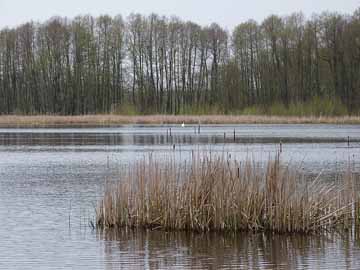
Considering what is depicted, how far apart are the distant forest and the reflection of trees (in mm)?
54660

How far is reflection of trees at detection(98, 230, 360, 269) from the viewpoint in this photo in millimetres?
10594

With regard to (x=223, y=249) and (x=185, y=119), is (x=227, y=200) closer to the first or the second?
(x=223, y=249)

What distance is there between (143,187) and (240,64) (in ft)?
201

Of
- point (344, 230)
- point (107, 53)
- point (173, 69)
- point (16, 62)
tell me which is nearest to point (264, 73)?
point (173, 69)

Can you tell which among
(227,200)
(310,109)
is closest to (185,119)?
(310,109)

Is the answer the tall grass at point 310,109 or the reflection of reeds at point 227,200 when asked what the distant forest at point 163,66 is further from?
the reflection of reeds at point 227,200

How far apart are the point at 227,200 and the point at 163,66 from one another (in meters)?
61.9

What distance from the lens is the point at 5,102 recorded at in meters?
77.1

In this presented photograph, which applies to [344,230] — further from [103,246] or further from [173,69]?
[173,69]

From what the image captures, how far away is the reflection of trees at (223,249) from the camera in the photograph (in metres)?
10.6

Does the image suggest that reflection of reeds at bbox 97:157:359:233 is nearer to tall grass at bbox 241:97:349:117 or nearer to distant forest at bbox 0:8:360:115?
tall grass at bbox 241:97:349:117

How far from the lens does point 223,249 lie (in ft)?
37.5

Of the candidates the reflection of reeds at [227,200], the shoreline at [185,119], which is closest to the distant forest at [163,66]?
the shoreline at [185,119]

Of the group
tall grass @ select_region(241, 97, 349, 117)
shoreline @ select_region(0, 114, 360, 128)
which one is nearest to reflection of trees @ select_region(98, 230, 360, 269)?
shoreline @ select_region(0, 114, 360, 128)
